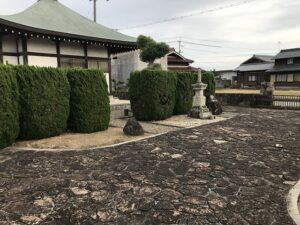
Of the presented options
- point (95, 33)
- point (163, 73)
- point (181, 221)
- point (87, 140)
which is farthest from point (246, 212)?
point (95, 33)

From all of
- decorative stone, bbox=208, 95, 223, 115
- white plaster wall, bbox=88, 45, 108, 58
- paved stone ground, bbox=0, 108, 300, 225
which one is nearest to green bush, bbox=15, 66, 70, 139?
paved stone ground, bbox=0, 108, 300, 225

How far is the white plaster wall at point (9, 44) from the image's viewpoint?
45.4ft

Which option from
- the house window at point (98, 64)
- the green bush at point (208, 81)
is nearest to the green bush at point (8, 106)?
the house window at point (98, 64)

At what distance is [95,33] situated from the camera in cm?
1695

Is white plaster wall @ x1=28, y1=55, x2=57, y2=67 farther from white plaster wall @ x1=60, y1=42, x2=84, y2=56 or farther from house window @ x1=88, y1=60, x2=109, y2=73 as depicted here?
house window @ x1=88, y1=60, x2=109, y2=73

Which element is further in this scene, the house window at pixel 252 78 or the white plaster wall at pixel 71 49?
the house window at pixel 252 78

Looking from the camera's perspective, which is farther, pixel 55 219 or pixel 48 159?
pixel 48 159

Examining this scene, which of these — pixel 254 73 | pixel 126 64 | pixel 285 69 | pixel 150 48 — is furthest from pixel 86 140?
pixel 254 73

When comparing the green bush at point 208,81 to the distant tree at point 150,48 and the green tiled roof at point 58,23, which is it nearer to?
the green tiled roof at point 58,23

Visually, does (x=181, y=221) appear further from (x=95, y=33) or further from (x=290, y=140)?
(x=95, y=33)

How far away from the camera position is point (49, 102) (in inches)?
344

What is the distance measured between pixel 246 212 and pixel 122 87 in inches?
965

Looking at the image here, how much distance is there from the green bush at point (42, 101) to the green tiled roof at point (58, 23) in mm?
5110

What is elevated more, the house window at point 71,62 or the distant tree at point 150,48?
the distant tree at point 150,48
